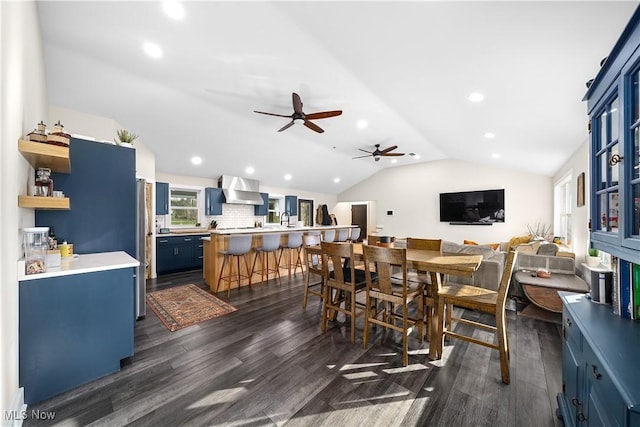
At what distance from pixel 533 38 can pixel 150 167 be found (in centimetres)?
599

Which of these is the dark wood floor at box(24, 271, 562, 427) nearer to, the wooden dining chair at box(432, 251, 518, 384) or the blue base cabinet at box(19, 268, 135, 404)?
the blue base cabinet at box(19, 268, 135, 404)

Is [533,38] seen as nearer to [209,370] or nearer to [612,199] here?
[612,199]

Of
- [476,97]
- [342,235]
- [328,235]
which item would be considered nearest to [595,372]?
[476,97]

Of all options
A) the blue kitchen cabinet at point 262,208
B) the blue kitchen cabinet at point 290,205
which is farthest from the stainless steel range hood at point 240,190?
the blue kitchen cabinet at point 290,205

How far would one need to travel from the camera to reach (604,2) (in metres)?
1.39

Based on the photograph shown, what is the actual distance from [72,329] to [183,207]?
480cm

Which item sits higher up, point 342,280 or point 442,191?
point 442,191

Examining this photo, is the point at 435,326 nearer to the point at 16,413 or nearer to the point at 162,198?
the point at 16,413

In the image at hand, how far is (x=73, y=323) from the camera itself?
74.0 inches

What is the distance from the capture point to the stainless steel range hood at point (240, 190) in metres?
6.63

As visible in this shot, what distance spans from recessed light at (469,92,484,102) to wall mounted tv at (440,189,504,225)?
4811mm

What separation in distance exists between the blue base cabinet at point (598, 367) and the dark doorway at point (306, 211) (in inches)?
308

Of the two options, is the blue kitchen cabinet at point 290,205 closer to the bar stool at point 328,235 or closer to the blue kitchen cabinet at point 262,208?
the blue kitchen cabinet at point 262,208

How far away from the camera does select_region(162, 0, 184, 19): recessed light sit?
209 centimetres
